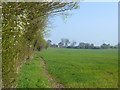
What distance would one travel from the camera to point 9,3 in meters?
2.16

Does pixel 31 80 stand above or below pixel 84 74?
above

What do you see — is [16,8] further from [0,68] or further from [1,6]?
[0,68]

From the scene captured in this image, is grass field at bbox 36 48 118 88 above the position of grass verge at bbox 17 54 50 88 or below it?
below

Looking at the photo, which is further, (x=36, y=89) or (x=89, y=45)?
(x=89, y=45)

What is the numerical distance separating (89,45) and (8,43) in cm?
11457

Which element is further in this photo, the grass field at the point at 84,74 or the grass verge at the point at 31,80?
the grass field at the point at 84,74

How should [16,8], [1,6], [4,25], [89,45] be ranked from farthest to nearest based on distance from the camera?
[89,45]
[16,8]
[4,25]
[1,6]

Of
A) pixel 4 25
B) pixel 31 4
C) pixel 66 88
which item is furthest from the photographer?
pixel 66 88

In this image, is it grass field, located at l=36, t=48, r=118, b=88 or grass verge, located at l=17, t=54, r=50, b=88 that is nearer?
grass verge, located at l=17, t=54, r=50, b=88

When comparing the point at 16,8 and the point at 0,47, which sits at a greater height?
the point at 16,8

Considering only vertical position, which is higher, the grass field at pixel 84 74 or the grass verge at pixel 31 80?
the grass verge at pixel 31 80

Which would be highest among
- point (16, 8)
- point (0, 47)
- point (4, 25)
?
point (16, 8)

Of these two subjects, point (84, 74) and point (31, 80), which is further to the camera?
point (84, 74)

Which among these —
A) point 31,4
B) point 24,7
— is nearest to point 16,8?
point 24,7
